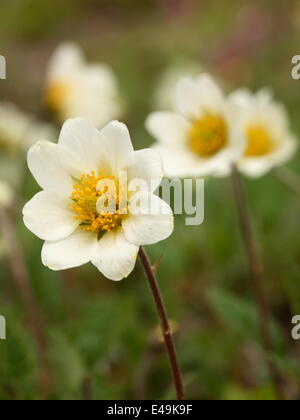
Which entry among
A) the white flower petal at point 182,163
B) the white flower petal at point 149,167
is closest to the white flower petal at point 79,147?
the white flower petal at point 149,167

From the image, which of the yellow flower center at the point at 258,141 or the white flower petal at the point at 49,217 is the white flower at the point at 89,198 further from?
the yellow flower center at the point at 258,141

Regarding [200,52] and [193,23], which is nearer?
[200,52]

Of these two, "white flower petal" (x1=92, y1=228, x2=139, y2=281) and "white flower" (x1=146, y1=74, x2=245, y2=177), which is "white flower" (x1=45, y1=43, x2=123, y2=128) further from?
"white flower petal" (x1=92, y1=228, x2=139, y2=281)

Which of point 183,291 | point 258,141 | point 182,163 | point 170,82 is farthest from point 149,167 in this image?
point 170,82

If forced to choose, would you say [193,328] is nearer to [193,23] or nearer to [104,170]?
[104,170]

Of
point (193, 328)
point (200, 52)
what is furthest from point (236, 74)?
point (193, 328)

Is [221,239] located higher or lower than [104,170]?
higher
